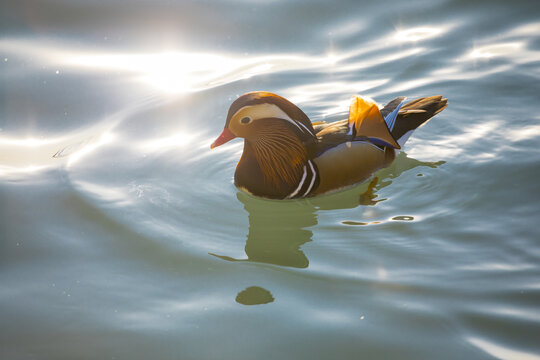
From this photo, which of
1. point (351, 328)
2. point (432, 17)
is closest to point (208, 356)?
point (351, 328)

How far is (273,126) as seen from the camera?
4.84m

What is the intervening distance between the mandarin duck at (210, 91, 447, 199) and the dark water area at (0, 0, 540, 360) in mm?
149

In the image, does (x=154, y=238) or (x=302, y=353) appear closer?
(x=302, y=353)

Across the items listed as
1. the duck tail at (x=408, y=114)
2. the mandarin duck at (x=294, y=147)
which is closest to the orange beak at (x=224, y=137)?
the mandarin duck at (x=294, y=147)

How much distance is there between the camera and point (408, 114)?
5473 millimetres

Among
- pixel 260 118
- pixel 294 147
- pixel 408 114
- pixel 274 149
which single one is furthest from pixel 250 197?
pixel 408 114

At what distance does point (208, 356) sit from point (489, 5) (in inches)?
262

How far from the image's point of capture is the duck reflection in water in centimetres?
416

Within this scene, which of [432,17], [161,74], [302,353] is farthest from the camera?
[432,17]

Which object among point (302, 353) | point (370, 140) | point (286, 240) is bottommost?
point (302, 353)

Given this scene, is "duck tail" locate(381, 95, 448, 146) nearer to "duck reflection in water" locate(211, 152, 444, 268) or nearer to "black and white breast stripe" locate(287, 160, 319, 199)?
"duck reflection in water" locate(211, 152, 444, 268)

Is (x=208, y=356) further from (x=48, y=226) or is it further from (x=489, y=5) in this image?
(x=489, y=5)

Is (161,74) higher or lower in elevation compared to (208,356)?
higher

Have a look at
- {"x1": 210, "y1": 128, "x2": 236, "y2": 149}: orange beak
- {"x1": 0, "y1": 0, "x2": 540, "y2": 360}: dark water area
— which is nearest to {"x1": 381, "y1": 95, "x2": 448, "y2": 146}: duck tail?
{"x1": 0, "y1": 0, "x2": 540, "y2": 360}: dark water area
